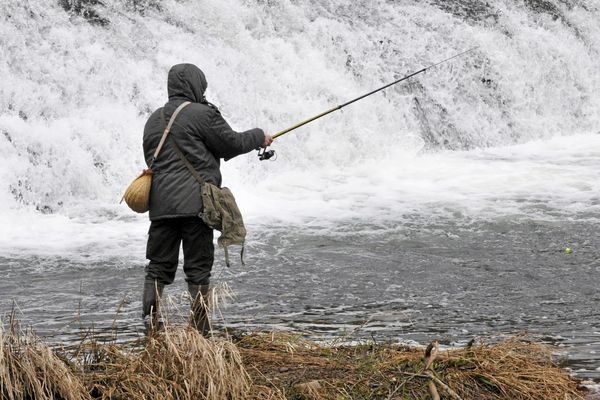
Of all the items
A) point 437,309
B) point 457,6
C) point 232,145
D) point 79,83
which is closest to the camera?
point 232,145

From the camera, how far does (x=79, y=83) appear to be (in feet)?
42.0

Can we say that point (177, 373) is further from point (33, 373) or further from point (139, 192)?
point (139, 192)

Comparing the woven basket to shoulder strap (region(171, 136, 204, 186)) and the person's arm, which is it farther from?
the person's arm

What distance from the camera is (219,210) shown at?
5953 mm

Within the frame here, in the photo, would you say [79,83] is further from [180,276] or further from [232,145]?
[232,145]

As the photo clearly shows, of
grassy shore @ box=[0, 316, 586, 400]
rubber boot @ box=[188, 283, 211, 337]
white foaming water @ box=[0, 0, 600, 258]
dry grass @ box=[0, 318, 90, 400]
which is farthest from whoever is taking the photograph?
white foaming water @ box=[0, 0, 600, 258]

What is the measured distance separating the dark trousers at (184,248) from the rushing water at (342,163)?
52cm

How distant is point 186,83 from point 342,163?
7.95m

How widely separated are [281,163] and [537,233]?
4.32m

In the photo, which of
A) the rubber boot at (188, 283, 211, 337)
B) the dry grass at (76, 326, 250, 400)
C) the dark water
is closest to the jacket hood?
the rubber boot at (188, 283, 211, 337)

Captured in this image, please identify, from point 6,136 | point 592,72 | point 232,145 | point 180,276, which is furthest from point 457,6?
point 232,145

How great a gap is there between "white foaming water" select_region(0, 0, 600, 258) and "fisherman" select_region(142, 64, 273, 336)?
336 cm

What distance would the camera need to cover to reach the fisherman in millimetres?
5996

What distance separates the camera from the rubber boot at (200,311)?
5230 millimetres
